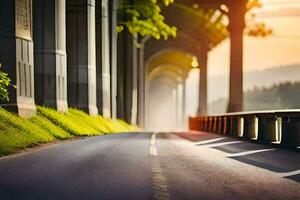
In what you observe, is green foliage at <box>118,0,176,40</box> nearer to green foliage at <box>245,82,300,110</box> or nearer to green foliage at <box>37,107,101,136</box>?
green foliage at <box>37,107,101,136</box>

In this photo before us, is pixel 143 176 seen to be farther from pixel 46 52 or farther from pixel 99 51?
pixel 99 51

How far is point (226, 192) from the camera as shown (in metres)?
8.40

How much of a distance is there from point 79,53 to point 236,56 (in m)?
10.5

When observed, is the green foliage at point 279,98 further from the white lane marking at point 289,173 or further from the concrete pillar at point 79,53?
the white lane marking at point 289,173

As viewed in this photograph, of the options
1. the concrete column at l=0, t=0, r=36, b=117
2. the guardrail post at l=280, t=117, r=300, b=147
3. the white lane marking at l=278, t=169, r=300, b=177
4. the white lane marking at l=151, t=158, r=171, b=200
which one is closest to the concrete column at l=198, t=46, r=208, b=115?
the concrete column at l=0, t=0, r=36, b=117

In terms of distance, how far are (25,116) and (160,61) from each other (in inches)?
3068

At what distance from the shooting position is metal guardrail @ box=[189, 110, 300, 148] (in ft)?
56.5

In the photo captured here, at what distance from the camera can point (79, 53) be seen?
34.9 metres

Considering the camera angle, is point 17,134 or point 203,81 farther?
point 203,81

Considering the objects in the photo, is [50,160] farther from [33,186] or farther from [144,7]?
[144,7]

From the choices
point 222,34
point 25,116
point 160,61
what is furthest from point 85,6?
point 160,61

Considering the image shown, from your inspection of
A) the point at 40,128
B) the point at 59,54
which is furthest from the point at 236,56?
the point at 40,128

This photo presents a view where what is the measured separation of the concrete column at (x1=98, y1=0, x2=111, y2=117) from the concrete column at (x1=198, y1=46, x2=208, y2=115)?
2465 cm

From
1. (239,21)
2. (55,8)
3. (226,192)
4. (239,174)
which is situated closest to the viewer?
(226,192)
